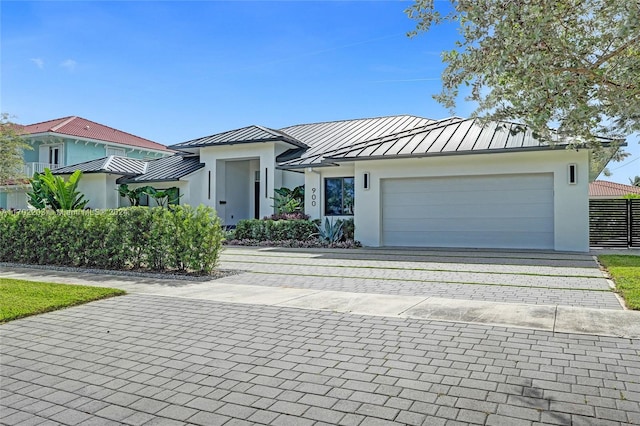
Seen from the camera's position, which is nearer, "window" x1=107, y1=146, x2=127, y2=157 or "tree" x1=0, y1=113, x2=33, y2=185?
"tree" x1=0, y1=113, x2=33, y2=185

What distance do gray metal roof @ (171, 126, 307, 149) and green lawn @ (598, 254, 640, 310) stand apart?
14404mm

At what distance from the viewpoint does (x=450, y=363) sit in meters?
4.44

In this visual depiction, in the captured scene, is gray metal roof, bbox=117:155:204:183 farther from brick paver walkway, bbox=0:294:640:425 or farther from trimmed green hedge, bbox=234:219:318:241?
brick paver walkway, bbox=0:294:640:425

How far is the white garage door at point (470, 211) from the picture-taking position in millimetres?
15320

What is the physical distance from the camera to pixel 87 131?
3316cm

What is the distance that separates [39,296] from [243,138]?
52.5 feet

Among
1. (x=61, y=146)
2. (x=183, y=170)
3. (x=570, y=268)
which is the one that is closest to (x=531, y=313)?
(x=570, y=268)

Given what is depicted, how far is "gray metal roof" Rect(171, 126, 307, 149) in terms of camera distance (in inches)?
878

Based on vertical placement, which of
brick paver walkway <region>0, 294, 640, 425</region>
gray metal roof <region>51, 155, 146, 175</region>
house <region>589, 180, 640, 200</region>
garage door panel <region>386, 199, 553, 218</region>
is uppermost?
gray metal roof <region>51, 155, 146, 175</region>

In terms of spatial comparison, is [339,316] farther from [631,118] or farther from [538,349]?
[631,118]

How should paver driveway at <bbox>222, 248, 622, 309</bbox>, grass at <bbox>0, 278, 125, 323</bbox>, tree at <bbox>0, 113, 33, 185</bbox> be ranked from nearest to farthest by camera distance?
grass at <bbox>0, 278, 125, 323</bbox> → paver driveway at <bbox>222, 248, 622, 309</bbox> → tree at <bbox>0, 113, 33, 185</bbox>

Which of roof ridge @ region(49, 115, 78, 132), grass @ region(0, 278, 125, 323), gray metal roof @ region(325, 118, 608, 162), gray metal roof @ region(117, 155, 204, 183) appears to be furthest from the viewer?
roof ridge @ region(49, 115, 78, 132)

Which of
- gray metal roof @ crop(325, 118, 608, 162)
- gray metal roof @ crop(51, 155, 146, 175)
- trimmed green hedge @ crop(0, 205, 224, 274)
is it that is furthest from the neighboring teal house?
gray metal roof @ crop(325, 118, 608, 162)

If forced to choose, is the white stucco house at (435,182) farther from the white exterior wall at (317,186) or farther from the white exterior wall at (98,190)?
the white exterior wall at (98,190)
